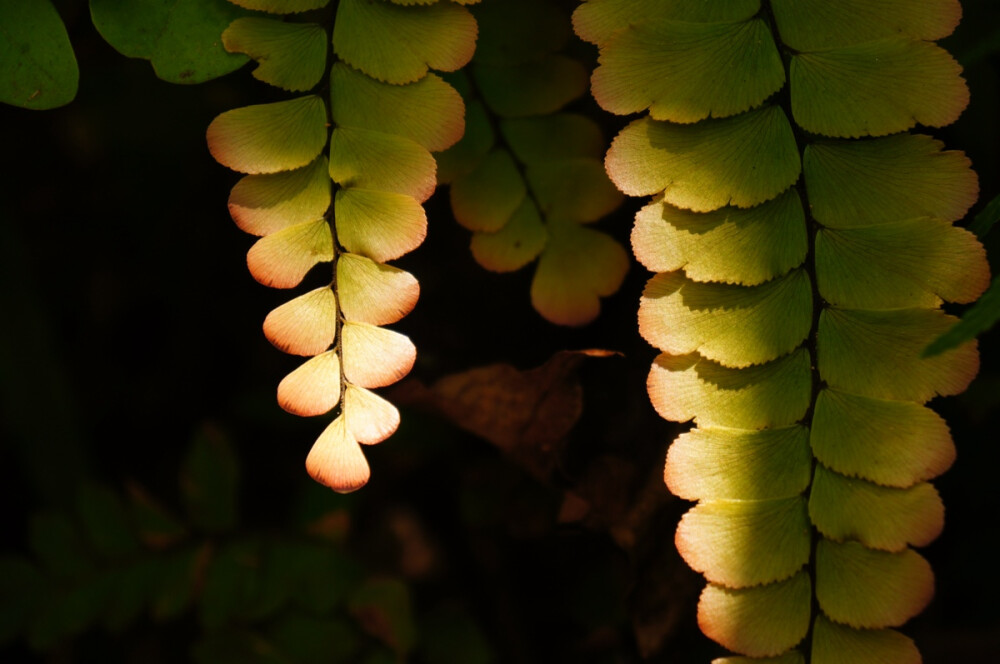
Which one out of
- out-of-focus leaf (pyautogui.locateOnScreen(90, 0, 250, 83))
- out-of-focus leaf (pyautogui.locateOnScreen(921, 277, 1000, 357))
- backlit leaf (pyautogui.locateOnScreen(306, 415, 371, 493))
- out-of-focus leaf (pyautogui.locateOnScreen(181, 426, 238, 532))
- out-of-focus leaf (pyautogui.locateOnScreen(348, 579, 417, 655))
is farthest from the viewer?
out-of-focus leaf (pyautogui.locateOnScreen(181, 426, 238, 532))

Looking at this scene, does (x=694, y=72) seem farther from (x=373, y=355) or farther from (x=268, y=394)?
(x=268, y=394)

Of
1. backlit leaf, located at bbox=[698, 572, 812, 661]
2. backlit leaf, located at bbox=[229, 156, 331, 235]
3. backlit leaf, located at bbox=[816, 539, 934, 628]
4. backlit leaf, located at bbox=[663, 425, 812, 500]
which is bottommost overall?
backlit leaf, located at bbox=[698, 572, 812, 661]

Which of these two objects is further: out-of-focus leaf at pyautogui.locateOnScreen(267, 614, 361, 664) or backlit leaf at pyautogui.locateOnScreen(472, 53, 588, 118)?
out-of-focus leaf at pyautogui.locateOnScreen(267, 614, 361, 664)

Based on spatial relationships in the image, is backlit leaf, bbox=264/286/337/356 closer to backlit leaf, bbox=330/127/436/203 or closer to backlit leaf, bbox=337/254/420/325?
backlit leaf, bbox=337/254/420/325

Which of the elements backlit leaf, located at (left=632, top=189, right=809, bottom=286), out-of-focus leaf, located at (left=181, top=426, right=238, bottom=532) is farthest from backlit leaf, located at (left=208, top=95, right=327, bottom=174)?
out-of-focus leaf, located at (left=181, top=426, right=238, bottom=532)

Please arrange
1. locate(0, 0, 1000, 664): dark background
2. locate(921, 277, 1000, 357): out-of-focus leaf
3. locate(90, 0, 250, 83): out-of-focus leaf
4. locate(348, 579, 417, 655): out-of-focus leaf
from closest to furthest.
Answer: locate(921, 277, 1000, 357): out-of-focus leaf
locate(90, 0, 250, 83): out-of-focus leaf
locate(0, 0, 1000, 664): dark background
locate(348, 579, 417, 655): out-of-focus leaf

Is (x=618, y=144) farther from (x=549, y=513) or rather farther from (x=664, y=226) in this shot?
(x=549, y=513)

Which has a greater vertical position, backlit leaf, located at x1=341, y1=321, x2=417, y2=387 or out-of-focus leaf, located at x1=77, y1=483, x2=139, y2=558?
backlit leaf, located at x1=341, y1=321, x2=417, y2=387
